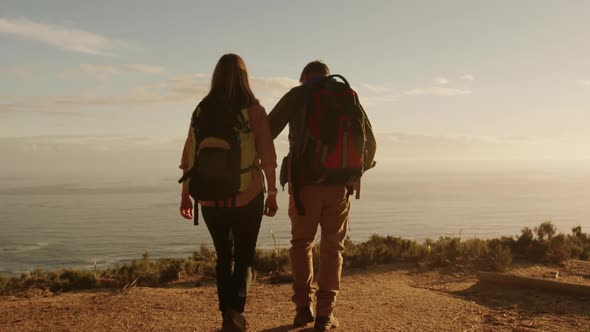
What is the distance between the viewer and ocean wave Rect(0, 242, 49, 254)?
5938 centimetres

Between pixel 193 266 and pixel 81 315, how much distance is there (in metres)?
3.18

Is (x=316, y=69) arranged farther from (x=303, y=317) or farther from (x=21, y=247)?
(x=21, y=247)

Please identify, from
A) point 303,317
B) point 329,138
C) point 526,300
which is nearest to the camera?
point 329,138

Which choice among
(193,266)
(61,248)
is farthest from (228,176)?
(61,248)

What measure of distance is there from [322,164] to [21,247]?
70415mm

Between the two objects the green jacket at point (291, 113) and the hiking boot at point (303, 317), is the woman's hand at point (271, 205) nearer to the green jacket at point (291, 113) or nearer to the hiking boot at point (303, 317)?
the green jacket at point (291, 113)

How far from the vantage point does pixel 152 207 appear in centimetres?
14512

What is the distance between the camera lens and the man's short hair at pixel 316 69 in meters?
4.70

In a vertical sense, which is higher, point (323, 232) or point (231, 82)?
point (231, 82)

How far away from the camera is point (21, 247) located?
216 ft

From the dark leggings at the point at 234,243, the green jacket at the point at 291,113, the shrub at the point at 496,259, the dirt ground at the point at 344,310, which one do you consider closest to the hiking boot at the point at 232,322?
the dark leggings at the point at 234,243

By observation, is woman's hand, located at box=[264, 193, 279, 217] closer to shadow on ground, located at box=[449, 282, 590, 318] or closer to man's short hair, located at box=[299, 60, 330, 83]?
man's short hair, located at box=[299, 60, 330, 83]

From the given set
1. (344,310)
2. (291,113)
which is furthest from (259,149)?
(344,310)

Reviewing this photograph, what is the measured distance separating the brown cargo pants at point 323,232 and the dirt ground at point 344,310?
0.46m
